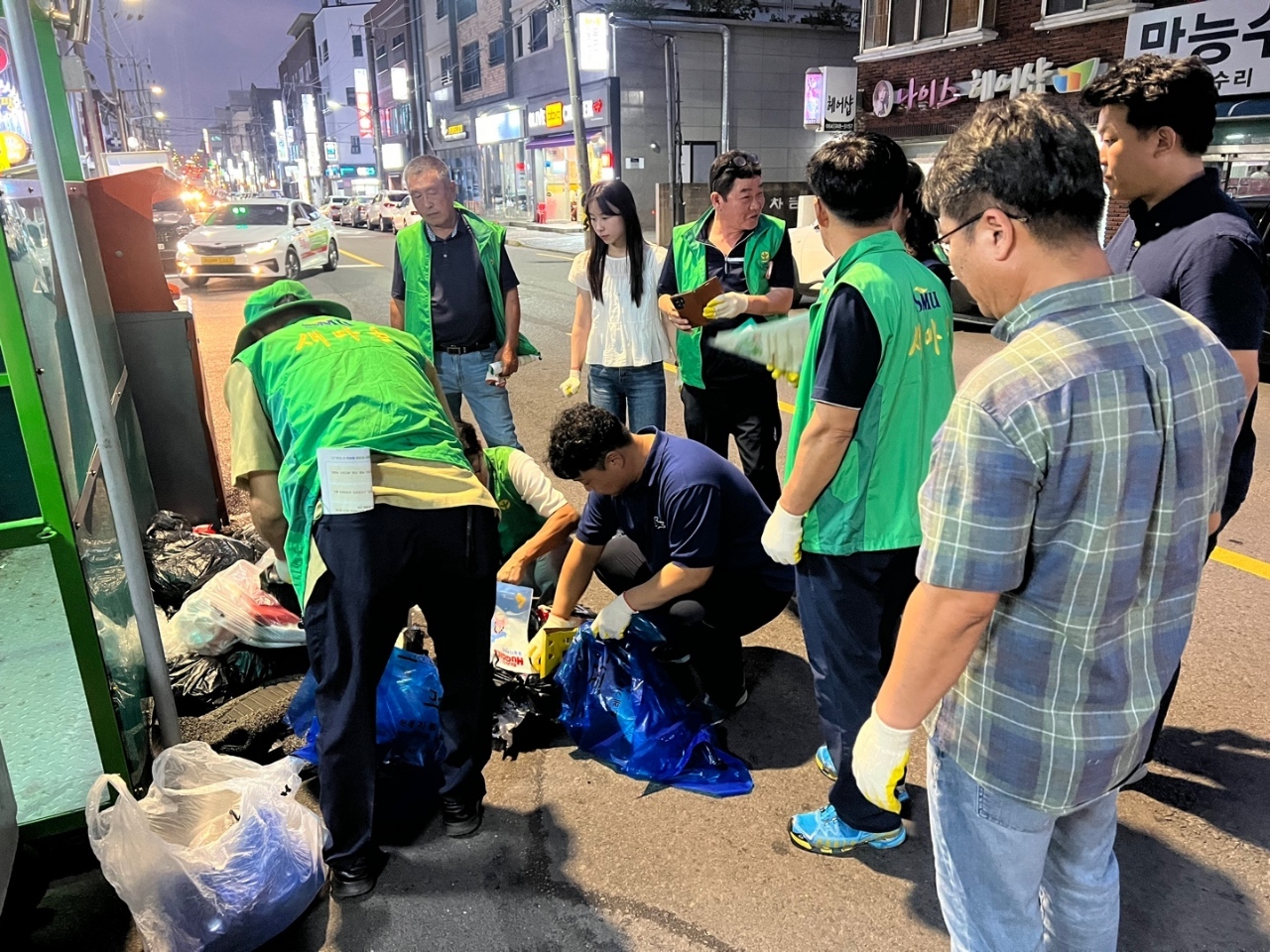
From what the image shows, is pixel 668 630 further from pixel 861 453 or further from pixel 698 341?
pixel 698 341

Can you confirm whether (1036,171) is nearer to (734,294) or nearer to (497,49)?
(734,294)

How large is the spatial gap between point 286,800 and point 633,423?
105 inches

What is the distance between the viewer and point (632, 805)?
2.69m

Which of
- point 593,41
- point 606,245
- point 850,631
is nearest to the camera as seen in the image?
point 850,631

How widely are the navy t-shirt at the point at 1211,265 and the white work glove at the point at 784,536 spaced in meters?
1.08

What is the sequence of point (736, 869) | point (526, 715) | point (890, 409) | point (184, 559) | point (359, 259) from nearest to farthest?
point (890, 409) < point (736, 869) < point (526, 715) < point (184, 559) < point (359, 259)

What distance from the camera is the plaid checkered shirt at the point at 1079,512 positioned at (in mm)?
1208

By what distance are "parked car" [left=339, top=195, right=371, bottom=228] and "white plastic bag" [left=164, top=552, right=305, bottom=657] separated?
121 ft

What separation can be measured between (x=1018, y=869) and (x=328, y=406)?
1797 millimetres

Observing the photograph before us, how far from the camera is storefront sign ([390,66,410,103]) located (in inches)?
1838

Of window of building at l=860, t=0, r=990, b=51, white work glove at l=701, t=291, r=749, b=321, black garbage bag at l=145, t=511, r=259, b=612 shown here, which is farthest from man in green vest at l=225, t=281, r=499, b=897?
window of building at l=860, t=0, r=990, b=51

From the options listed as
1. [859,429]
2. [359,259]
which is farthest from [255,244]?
[859,429]

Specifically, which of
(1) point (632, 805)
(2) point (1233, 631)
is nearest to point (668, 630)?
(1) point (632, 805)

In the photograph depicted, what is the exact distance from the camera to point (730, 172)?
381 centimetres
